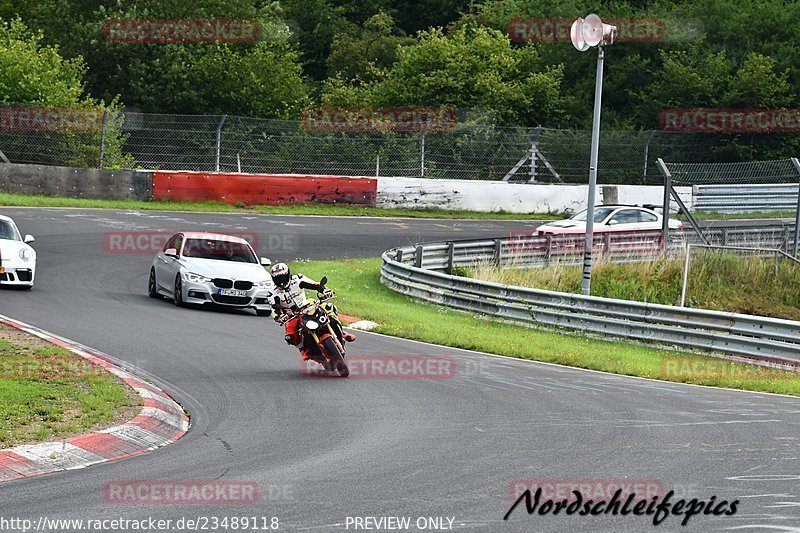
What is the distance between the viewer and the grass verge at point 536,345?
15.7 m

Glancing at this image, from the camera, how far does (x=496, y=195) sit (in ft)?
123

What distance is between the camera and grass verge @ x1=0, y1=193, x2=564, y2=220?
32.5 metres

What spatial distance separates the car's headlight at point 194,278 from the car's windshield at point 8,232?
130 inches

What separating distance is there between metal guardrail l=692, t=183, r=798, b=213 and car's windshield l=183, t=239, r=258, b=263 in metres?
16.1

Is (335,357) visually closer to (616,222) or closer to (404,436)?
(404,436)

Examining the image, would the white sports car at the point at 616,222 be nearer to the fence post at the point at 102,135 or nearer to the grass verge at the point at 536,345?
the grass verge at the point at 536,345

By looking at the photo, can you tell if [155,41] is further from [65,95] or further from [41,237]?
[41,237]

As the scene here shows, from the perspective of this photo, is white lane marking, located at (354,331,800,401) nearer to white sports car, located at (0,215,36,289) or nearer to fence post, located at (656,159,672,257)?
white sports car, located at (0,215,36,289)

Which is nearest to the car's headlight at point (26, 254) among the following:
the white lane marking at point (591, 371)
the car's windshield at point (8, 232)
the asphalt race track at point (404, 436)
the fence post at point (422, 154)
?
the car's windshield at point (8, 232)

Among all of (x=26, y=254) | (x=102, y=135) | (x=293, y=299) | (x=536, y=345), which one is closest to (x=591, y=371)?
(x=536, y=345)

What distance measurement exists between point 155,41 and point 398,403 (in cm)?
3590

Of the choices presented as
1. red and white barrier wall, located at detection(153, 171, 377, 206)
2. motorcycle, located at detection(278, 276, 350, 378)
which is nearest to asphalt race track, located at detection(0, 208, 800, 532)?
motorcycle, located at detection(278, 276, 350, 378)

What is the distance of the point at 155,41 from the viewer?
45.2 m

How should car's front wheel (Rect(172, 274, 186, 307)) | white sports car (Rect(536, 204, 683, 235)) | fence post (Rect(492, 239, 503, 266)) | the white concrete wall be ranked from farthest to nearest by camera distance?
the white concrete wall < white sports car (Rect(536, 204, 683, 235)) < fence post (Rect(492, 239, 503, 266)) < car's front wheel (Rect(172, 274, 186, 307))
